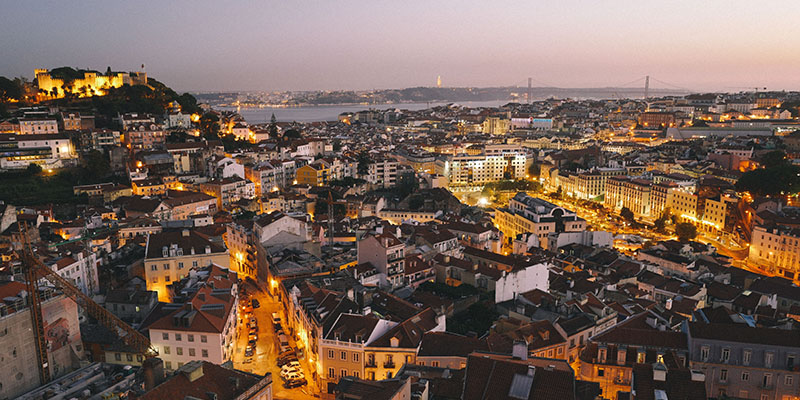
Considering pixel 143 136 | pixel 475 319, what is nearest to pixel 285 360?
pixel 475 319

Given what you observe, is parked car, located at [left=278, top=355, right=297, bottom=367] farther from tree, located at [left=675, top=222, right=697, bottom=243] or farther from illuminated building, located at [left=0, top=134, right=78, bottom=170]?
illuminated building, located at [left=0, top=134, right=78, bottom=170]

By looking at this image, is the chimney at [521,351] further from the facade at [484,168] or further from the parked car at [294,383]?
the facade at [484,168]

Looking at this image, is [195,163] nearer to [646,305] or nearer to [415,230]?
[415,230]

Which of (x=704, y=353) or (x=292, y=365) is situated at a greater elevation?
(x=704, y=353)

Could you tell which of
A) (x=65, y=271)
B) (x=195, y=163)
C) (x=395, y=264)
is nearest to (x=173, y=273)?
(x=65, y=271)

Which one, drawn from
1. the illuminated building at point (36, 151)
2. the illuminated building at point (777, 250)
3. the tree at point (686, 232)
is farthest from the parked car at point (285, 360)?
the illuminated building at point (36, 151)

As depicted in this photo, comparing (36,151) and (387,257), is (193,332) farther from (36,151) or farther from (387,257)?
(36,151)
